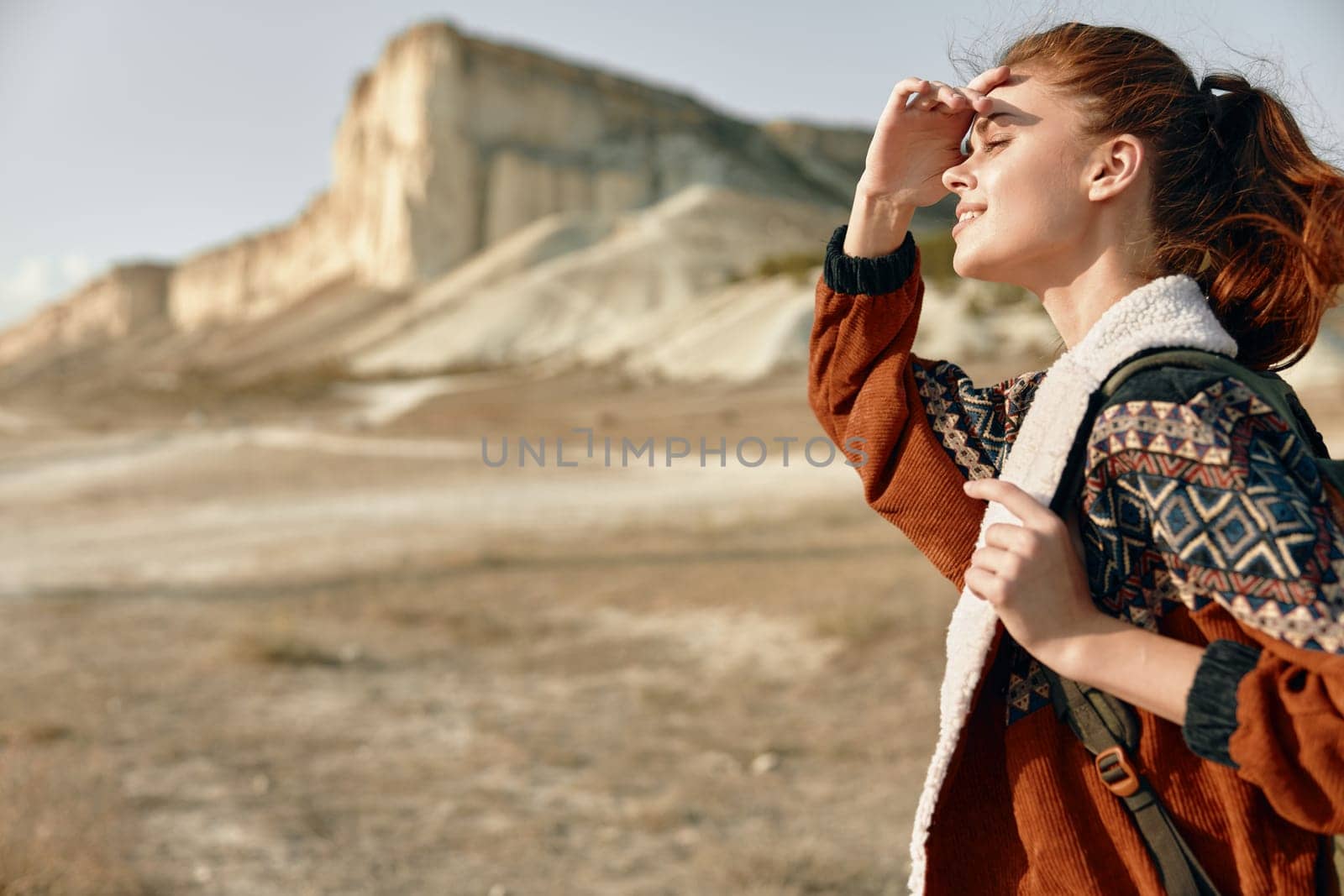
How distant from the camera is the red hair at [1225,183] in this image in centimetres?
130

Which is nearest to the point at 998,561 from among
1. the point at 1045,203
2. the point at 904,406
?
the point at 904,406

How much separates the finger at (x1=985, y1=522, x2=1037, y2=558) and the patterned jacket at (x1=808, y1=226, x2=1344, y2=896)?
0.09 meters

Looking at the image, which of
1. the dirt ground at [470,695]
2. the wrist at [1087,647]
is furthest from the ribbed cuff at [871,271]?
the dirt ground at [470,695]

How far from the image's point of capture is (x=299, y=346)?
4984cm

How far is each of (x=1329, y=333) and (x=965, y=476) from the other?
25068mm

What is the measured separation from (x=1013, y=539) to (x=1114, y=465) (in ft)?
0.44

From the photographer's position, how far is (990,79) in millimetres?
1390

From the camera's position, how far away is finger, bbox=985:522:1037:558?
117 centimetres

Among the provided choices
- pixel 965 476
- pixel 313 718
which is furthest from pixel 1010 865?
pixel 313 718

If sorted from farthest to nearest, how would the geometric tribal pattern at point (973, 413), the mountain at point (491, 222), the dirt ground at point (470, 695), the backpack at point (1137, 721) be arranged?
the mountain at point (491, 222) < the dirt ground at point (470, 695) < the geometric tribal pattern at point (973, 413) < the backpack at point (1137, 721)

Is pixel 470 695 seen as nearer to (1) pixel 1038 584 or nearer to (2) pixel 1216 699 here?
(1) pixel 1038 584

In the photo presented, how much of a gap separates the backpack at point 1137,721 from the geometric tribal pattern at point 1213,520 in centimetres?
3

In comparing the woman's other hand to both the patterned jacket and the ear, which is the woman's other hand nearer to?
the patterned jacket

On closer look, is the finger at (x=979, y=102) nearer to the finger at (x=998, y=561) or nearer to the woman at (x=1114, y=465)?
the woman at (x=1114, y=465)
